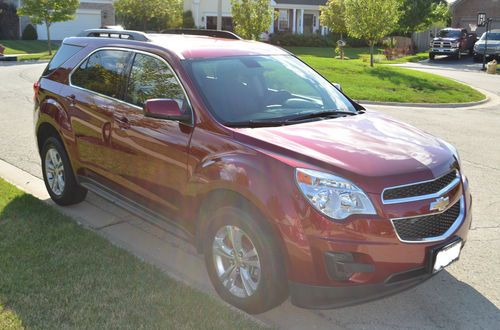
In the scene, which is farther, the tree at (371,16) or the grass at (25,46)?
the grass at (25,46)

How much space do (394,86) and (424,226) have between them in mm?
15774

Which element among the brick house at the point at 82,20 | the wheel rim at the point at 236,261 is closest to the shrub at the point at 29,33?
the brick house at the point at 82,20

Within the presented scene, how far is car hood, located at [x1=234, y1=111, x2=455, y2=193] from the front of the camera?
335 centimetres

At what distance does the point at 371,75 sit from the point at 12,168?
1594 cm

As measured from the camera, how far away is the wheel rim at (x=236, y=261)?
361 centimetres

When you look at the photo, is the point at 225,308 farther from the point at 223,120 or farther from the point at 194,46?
the point at 194,46

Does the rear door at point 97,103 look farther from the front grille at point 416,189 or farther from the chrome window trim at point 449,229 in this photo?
the chrome window trim at point 449,229

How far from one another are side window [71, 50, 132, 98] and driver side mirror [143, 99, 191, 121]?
95cm

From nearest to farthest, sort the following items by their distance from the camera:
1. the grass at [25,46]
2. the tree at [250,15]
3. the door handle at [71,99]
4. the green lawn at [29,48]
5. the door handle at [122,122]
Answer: the door handle at [122,122] → the door handle at [71,99] → the tree at [250,15] → the green lawn at [29,48] → the grass at [25,46]

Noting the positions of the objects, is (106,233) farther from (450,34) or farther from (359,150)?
(450,34)

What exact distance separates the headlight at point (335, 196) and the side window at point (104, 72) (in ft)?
7.64

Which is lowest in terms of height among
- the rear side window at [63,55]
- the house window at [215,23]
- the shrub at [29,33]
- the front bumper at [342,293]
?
the front bumper at [342,293]

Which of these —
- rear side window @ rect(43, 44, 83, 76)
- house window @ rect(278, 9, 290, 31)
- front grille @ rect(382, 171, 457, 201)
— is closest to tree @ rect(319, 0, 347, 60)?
house window @ rect(278, 9, 290, 31)

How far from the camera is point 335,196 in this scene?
10.7ft
